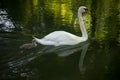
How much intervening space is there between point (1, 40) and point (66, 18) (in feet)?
18.4

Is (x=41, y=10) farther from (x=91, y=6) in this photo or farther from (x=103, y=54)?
(x=103, y=54)

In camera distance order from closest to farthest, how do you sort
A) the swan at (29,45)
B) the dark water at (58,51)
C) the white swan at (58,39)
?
the dark water at (58,51) → the swan at (29,45) → the white swan at (58,39)

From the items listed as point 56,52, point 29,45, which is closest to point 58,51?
point 56,52

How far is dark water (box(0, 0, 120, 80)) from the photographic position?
31.3 feet

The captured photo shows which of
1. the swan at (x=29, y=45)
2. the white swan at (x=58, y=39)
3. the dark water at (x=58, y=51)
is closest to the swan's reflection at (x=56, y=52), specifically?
the dark water at (x=58, y=51)

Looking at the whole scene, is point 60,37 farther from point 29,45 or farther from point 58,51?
point 29,45

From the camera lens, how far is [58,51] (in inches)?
456

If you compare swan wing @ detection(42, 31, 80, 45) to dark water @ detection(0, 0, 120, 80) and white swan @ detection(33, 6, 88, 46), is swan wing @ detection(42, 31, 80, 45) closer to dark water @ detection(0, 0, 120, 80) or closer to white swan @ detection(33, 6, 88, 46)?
white swan @ detection(33, 6, 88, 46)

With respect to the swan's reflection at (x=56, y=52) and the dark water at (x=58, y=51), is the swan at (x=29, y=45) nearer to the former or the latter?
the dark water at (x=58, y=51)

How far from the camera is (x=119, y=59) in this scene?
1085 cm

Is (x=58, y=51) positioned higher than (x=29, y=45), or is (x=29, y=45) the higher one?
(x=29, y=45)

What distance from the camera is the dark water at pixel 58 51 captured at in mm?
9531

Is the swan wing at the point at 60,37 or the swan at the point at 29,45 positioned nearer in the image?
the swan at the point at 29,45

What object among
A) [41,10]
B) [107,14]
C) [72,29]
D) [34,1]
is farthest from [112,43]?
[34,1]
